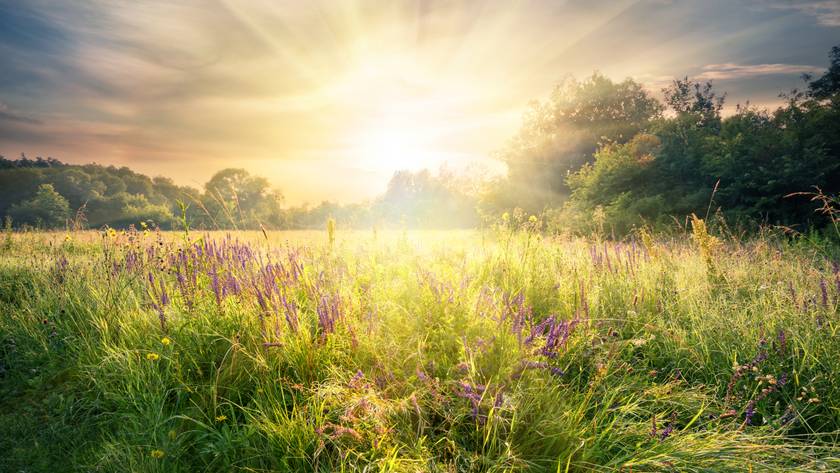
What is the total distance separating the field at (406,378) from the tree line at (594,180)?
1565 millimetres

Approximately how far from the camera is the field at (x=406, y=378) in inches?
85.2

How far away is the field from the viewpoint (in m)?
2.16

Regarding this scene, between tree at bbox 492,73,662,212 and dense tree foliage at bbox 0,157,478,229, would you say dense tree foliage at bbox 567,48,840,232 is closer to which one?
tree at bbox 492,73,662,212

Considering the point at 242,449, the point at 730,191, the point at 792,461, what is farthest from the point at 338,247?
the point at 730,191

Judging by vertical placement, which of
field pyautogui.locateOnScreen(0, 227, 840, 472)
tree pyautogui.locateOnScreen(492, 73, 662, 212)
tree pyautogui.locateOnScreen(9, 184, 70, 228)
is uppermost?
tree pyautogui.locateOnScreen(492, 73, 662, 212)

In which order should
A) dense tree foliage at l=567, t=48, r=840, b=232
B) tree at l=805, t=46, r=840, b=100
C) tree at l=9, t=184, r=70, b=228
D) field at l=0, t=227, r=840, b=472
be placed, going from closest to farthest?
1. field at l=0, t=227, r=840, b=472
2. dense tree foliage at l=567, t=48, r=840, b=232
3. tree at l=805, t=46, r=840, b=100
4. tree at l=9, t=184, r=70, b=228

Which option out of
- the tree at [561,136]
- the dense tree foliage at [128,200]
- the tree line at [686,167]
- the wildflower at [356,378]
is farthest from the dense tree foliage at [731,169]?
the wildflower at [356,378]

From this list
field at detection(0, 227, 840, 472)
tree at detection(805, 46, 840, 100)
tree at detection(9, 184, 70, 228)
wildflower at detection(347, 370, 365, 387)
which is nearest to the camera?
field at detection(0, 227, 840, 472)

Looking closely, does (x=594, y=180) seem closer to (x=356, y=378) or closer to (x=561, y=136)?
(x=561, y=136)

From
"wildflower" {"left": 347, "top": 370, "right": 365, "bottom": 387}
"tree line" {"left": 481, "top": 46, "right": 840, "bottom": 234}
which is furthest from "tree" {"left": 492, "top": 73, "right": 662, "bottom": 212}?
"wildflower" {"left": 347, "top": 370, "right": 365, "bottom": 387}

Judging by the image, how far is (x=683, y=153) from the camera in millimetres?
18062

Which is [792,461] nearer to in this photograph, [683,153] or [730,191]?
[730,191]

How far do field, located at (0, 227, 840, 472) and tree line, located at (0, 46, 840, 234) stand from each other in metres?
1.56

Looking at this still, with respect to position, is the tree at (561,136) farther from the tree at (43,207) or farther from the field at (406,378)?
the tree at (43,207)
